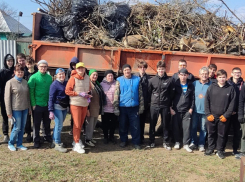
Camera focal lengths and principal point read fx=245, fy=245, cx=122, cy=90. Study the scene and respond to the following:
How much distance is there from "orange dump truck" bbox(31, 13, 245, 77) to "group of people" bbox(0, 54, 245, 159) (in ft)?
1.91

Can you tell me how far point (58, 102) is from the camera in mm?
4301

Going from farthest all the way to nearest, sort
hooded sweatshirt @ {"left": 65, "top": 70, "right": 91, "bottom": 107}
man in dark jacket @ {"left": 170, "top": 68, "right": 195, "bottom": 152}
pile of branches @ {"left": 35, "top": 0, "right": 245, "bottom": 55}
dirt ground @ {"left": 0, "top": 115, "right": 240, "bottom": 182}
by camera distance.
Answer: pile of branches @ {"left": 35, "top": 0, "right": 245, "bottom": 55}, man in dark jacket @ {"left": 170, "top": 68, "right": 195, "bottom": 152}, hooded sweatshirt @ {"left": 65, "top": 70, "right": 91, "bottom": 107}, dirt ground @ {"left": 0, "top": 115, "right": 240, "bottom": 182}

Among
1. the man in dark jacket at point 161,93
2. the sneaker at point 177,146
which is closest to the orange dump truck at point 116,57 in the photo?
the man in dark jacket at point 161,93

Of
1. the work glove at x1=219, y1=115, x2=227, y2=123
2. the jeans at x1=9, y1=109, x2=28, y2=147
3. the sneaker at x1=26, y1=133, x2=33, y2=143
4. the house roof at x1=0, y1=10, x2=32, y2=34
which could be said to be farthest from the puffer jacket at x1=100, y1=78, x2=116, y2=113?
the house roof at x1=0, y1=10, x2=32, y2=34

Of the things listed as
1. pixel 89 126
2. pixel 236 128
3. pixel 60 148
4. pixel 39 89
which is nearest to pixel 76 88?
pixel 39 89

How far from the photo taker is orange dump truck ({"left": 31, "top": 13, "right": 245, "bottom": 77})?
5363 mm

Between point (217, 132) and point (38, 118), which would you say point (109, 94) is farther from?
point (217, 132)

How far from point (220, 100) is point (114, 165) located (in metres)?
2.18

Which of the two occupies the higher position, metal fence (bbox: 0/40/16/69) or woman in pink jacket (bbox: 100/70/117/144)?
metal fence (bbox: 0/40/16/69)

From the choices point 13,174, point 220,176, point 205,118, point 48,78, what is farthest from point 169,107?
point 13,174

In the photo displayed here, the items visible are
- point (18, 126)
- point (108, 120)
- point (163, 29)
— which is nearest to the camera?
point (18, 126)

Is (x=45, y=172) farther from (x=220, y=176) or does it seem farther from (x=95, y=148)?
(x=220, y=176)

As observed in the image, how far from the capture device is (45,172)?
355 cm

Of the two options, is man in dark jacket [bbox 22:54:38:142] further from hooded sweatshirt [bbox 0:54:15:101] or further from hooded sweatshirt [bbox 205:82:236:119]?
hooded sweatshirt [bbox 205:82:236:119]
